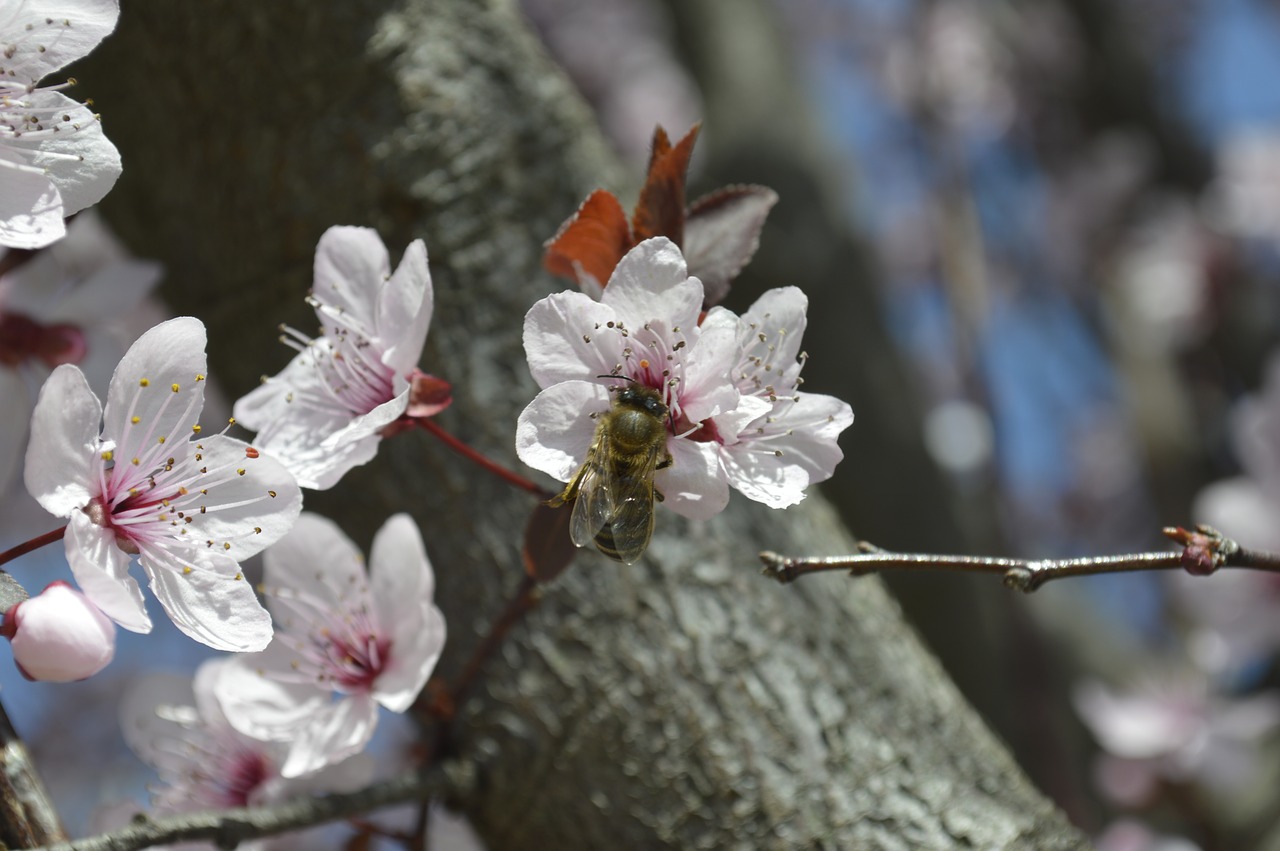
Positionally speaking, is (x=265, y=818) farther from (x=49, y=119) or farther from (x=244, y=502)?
(x=49, y=119)

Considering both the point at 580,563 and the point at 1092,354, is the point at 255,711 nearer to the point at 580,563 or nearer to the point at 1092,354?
the point at 580,563

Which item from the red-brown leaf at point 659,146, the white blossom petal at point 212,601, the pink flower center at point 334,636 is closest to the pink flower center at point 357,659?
the pink flower center at point 334,636

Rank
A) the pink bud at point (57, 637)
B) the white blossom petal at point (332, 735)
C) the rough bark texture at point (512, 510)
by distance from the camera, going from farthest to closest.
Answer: the rough bark texture at point (512, 510) → the white blossom petal at point (332, 735) → the pink bud at point (57, 637)

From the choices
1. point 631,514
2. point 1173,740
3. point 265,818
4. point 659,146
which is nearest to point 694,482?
point 631,514

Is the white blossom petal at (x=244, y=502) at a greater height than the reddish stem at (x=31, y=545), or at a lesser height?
greater

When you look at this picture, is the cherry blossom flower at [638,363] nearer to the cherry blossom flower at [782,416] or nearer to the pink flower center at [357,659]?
the cherry blossom flower at [782,416]

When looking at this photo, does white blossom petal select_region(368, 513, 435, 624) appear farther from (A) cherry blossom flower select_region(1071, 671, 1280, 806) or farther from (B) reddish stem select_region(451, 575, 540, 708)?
(A) cherry blossom flower select_region(1071, 671, 1280, 806)
